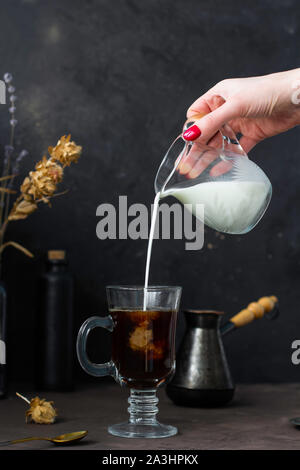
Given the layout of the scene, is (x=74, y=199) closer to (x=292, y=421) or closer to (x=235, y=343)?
(x=235, y=343)

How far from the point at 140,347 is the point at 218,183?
350 mm

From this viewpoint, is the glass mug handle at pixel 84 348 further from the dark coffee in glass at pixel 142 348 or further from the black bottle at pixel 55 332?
the black bottle at pixel 55 332

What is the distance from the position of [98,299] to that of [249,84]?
0.85 m

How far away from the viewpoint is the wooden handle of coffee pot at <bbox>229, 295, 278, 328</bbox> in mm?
1675

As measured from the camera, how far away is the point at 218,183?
1.22 meters

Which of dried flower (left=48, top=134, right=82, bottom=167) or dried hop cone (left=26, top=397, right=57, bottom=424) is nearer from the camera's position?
dried hop cone (left=26, top=397, right=57, bottom=424)

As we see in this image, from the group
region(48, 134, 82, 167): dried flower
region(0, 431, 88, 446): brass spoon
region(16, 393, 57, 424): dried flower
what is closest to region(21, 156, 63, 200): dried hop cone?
region(48, 134, 82, 167): dried flower

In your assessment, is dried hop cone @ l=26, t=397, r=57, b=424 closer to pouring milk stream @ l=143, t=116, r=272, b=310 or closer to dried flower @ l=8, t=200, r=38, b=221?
pouring milk stream @ l=143, t=116, r=272, b=310

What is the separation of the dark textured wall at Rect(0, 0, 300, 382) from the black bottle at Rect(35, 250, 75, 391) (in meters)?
0.19

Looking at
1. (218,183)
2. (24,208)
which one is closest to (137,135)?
(24,208)

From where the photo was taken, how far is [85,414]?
4.59ft

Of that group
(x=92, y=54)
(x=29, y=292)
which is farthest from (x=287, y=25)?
(x=29, y=292)

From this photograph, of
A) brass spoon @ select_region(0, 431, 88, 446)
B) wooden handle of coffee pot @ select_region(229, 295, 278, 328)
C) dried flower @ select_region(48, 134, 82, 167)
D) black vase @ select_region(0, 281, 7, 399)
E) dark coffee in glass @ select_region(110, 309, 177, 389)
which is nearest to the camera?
brass spoon @ select_region(0, 431, 88, 446)

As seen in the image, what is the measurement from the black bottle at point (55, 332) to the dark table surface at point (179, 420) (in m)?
0.04
